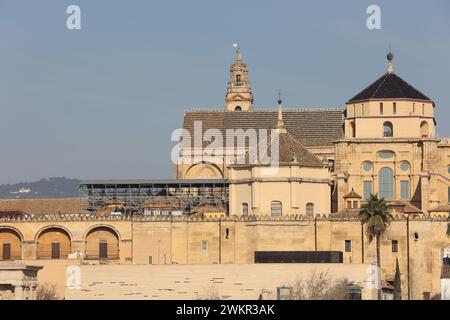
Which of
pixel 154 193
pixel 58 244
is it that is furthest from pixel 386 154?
pixel 58 244

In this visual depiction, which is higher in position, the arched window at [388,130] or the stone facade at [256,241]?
the arched window at [388,130]

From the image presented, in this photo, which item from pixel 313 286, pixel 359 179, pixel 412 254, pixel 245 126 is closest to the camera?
pixel 313 286

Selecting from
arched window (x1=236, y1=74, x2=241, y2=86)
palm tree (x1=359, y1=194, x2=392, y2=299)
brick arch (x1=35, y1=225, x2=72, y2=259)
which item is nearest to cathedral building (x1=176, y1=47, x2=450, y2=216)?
palm tree (x1=359, y1=194, x2=392, y2=299)

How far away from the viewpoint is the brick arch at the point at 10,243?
141 meters

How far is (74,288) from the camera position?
414 ft

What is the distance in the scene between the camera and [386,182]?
149 metres

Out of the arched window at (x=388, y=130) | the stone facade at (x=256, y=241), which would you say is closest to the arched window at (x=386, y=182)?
the arched window at (x=388, y=130)

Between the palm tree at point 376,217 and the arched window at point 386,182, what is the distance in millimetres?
12938

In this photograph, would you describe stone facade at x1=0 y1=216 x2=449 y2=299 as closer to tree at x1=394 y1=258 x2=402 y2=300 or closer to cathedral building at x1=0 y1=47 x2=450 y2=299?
cathedral building at x1=0 y1=47 x2=450 y2=299

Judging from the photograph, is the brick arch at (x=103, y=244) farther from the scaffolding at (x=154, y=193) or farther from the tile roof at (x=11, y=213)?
the tile roof at (x=11, y=213)

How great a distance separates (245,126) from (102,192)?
1624 centimetres
